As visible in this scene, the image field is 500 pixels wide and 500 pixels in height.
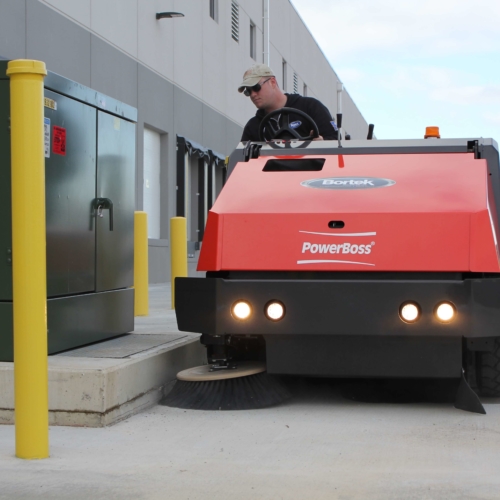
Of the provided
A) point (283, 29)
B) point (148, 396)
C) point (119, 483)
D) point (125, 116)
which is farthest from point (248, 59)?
point (119, 483)

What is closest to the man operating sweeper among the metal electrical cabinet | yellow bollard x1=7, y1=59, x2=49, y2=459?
the metal electrical cabinet

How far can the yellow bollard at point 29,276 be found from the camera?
3666 millimetres

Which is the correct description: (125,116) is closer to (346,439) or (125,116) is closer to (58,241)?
(58,241)

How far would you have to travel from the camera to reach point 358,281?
15.2ft

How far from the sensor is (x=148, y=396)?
199 inches

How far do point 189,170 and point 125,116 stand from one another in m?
13.5

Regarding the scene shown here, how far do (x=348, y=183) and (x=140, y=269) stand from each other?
403cm

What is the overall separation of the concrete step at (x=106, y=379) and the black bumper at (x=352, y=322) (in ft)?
1.41

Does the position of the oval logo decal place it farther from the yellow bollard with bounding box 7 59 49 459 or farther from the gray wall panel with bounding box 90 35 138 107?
the gray wall panel with bounding box 90 35 138 107

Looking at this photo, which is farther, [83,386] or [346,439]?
[83,386]

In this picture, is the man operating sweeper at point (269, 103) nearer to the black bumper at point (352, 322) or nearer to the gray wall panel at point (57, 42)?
the black bumper at point (352, 322)

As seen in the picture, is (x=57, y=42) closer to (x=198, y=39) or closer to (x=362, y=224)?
(x=198, y=39)

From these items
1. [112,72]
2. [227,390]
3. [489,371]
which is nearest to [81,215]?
[227,390]

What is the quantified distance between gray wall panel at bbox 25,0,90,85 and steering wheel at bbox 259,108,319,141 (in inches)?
227
